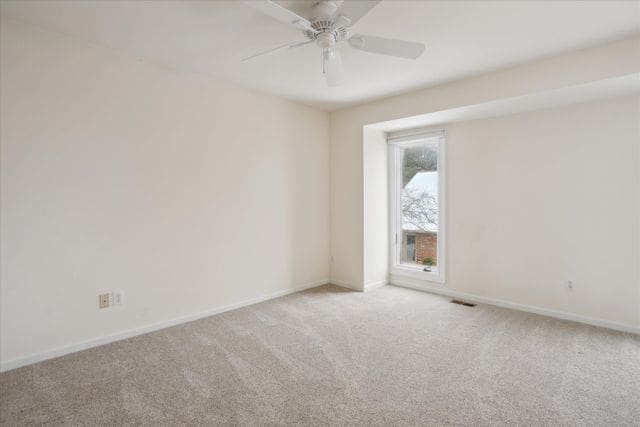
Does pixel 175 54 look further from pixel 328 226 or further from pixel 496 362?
pixel 496 362

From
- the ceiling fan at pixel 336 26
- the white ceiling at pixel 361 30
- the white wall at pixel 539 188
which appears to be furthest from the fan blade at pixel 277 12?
the white wall at pixel 539 188

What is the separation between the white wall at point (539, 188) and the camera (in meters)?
2.98

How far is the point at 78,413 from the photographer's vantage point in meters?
1.92

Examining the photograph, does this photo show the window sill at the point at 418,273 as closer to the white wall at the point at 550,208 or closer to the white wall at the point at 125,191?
the white wall at the point at 550,208

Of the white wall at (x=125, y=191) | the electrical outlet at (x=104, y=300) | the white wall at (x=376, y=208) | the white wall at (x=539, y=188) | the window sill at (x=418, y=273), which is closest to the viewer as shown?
the white wall at (x=125, y=191)

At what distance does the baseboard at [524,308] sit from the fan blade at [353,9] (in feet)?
10.9

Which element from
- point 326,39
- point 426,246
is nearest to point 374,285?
point 426,246

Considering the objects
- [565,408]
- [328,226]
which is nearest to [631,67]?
[565,408]

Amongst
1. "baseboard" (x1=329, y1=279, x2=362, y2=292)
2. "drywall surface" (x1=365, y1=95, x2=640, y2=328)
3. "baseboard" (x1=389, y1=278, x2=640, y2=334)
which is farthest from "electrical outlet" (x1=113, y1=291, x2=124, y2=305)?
"drywall surface" (x1=365, y1=95, x2=640, y2=328)

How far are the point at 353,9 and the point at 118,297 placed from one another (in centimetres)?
284

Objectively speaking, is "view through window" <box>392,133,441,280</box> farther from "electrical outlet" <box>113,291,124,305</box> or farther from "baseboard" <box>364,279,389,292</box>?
"electrical outlet" <box>113,291,124,305</box>

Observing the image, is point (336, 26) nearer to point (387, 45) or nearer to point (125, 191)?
point (387, 45)

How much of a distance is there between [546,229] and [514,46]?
1859 mm

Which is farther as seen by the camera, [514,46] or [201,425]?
[514,46]
